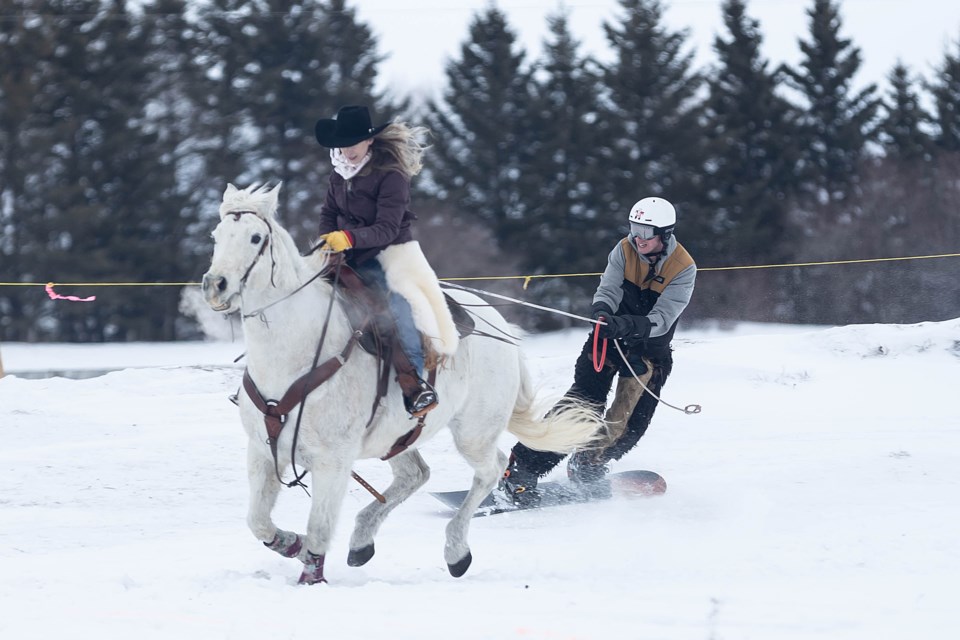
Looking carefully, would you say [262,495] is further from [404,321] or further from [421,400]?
[404,321]

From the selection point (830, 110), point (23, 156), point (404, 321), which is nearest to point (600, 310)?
point (404, 321)

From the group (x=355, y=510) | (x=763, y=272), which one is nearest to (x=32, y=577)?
(x=355, y=510)

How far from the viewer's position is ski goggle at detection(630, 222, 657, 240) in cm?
725

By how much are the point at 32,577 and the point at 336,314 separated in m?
2.00

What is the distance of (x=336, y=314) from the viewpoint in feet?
17.8

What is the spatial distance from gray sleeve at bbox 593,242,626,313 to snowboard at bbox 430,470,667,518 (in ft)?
4.36

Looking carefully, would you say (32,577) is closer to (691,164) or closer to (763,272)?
(763,272)

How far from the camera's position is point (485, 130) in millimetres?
27578

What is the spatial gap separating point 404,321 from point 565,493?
2.79m

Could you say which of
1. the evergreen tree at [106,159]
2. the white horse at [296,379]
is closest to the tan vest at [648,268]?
the white horse at [296,379]

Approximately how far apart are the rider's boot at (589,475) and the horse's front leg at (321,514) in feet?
9.50

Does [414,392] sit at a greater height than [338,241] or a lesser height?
lesser

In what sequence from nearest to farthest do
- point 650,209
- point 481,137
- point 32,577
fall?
point 32,577 → point 650,209 → point 481,137

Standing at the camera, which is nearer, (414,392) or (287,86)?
(414,392)
